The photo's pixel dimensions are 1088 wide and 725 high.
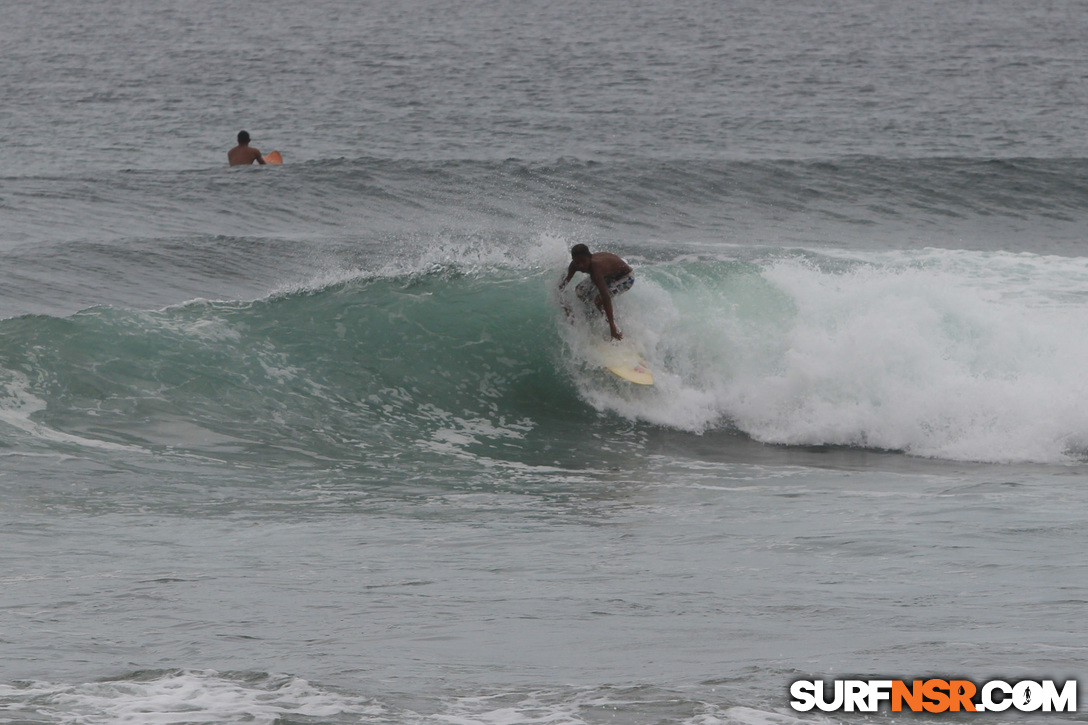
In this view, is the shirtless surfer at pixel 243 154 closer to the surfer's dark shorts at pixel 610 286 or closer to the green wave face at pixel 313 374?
the green wave face at pixel 313 374

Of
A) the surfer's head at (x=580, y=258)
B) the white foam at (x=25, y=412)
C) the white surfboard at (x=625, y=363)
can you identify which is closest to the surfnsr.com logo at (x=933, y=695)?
the white foam at (x=25, y=412)

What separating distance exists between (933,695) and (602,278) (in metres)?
7.33

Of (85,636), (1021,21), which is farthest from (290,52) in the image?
(85,636)

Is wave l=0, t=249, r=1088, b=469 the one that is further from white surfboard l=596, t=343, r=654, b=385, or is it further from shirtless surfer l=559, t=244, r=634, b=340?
shirtless surfer l=559, t=244, r=634, b=340

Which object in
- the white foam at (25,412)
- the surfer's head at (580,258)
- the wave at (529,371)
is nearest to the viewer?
the white foam at (25,412)

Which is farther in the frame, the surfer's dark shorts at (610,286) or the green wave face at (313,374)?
the surfer's dark shorts at (610,286)

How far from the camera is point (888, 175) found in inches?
950

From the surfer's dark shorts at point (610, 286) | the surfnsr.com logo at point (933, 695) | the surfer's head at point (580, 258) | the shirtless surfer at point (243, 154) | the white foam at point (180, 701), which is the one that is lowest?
the white foam at point (180, 701)

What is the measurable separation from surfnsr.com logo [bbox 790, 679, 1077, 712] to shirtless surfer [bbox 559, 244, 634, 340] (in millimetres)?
7048

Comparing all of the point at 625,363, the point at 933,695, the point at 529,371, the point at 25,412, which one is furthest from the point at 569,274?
the point at 933,695

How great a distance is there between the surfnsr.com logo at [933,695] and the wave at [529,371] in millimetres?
5687

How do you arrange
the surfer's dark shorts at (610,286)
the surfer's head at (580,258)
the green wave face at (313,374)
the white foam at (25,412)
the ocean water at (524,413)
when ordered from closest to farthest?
the ocean water at (524,413)
the white foam at (25,412)
the green wave face at (313,374)
the surfer's head at (580,258)
the surfer's dark shorts at (610,286)

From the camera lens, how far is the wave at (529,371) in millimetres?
10578

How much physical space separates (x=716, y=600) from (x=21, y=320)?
807cm
